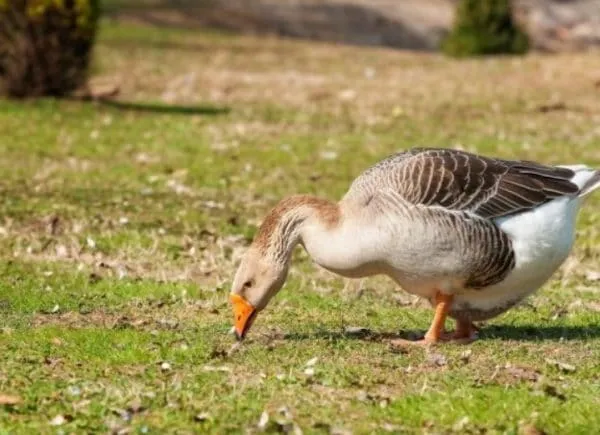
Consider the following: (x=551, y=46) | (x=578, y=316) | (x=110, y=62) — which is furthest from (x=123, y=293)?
(x=551, y=46)

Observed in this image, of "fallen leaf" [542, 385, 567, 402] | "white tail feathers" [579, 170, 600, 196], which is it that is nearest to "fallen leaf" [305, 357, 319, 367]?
"fallen leaf" [542, 385, 567, 402]

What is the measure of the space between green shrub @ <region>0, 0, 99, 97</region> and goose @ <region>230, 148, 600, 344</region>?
12536 mm

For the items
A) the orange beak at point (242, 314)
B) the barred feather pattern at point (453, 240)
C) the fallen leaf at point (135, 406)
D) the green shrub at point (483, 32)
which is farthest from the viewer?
the green shrub at point (483, 32)

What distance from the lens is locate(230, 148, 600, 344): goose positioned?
8.29m

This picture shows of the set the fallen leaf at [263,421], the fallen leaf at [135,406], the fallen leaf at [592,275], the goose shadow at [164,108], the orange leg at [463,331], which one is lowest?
the goose shadow at [164,108]

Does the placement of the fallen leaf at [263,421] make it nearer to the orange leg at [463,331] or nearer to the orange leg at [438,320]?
the orange leg at [438,320]

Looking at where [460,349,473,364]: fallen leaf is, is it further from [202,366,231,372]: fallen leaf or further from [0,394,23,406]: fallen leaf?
[0,394,23,406]: fallen leaf

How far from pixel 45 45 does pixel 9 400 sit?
1442 centimetres

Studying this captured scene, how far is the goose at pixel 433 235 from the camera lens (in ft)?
27.2

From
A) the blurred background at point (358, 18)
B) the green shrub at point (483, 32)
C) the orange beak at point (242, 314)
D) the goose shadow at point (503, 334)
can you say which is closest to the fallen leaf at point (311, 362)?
the orange beak at point (242, 314)

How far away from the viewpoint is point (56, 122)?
19.5 m

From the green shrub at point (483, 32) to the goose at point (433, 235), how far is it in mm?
22499

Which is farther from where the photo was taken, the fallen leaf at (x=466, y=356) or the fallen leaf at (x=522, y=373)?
the fallen leaf at (x=466, y=356)

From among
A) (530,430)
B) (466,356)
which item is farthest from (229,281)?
(530,430)
